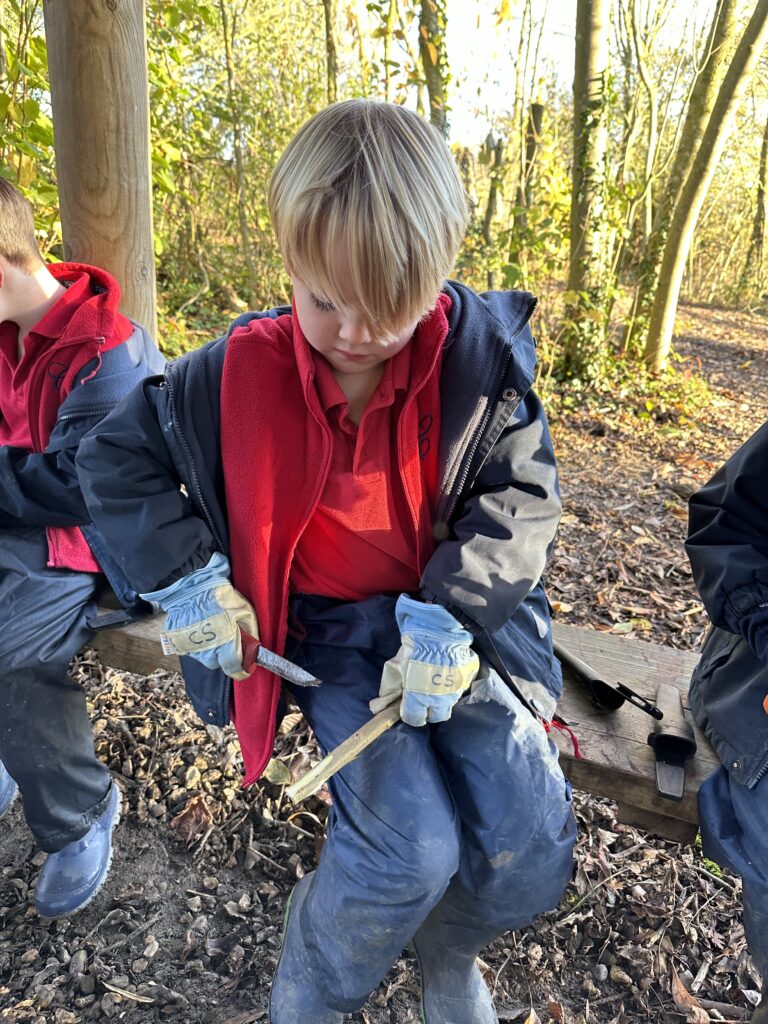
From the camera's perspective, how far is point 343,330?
4.56 ft

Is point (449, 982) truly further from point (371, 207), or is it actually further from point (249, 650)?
point (371, 207)

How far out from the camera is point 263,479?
5.29 feet

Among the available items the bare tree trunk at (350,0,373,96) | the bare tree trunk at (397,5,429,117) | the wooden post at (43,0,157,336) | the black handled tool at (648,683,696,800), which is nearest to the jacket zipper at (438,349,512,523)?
the black handled tool at (648,683,696,800)

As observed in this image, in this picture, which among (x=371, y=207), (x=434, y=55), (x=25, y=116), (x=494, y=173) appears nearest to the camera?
(x=371, y=207)

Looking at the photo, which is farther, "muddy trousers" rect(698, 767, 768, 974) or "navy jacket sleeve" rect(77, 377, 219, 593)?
"navy jacket sleeve" rect(77, 377, 219, 593)

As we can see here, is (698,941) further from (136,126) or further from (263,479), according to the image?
(136,126)

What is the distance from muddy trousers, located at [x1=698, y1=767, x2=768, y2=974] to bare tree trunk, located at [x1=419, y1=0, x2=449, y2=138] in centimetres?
560

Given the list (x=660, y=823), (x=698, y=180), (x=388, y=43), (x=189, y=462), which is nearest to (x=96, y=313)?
(x=189, y=462)

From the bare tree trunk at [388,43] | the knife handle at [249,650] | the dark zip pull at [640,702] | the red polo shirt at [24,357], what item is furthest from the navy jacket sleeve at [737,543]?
the bare tree trunk at [388,43]

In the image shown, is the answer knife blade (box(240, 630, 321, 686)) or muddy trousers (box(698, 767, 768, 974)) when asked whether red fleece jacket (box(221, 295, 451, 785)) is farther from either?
muddy trousers (box(698, 767, 768, 974))

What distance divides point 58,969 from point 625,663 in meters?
1.81

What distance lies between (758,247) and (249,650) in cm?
1525

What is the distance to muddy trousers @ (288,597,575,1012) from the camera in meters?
1.46

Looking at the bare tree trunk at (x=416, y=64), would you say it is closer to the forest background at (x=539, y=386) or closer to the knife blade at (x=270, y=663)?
the forest background at (x=539, y=386)
